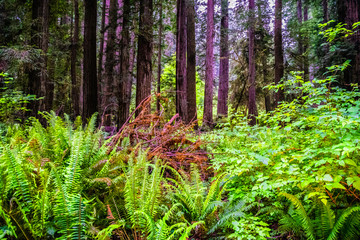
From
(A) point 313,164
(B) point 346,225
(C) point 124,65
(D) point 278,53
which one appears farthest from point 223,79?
(B) point 346,225

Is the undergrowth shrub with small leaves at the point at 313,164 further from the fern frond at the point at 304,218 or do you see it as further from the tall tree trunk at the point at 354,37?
the tall tree trunk at the point at 354,37

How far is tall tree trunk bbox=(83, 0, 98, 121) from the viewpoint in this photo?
267 inches

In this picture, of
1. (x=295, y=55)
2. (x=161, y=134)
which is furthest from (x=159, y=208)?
(x=295, y=55)

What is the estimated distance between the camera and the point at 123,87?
9.37 m

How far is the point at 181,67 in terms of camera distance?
8.54 metres

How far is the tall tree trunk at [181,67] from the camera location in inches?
326

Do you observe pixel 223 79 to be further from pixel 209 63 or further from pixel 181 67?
pixel 181 67

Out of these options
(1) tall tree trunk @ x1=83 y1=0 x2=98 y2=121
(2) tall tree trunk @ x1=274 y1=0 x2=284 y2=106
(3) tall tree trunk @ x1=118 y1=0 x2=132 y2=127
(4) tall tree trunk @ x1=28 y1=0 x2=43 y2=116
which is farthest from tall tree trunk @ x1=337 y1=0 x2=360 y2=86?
(4) tall tree trunk @ x1=28 y1=0 x2=43 y2=116

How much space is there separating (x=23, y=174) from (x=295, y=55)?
15.9 metres

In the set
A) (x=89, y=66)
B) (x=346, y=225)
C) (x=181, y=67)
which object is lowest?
(x=346, y=225)

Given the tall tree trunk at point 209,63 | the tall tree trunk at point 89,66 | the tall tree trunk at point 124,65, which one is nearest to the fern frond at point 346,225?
the tall tree trunk at point 89,66

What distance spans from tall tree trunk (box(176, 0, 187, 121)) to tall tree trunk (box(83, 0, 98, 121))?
3136 mm

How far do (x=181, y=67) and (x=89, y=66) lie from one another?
3.59 meters

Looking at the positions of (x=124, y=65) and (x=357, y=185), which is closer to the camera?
(x=357, y=185)
